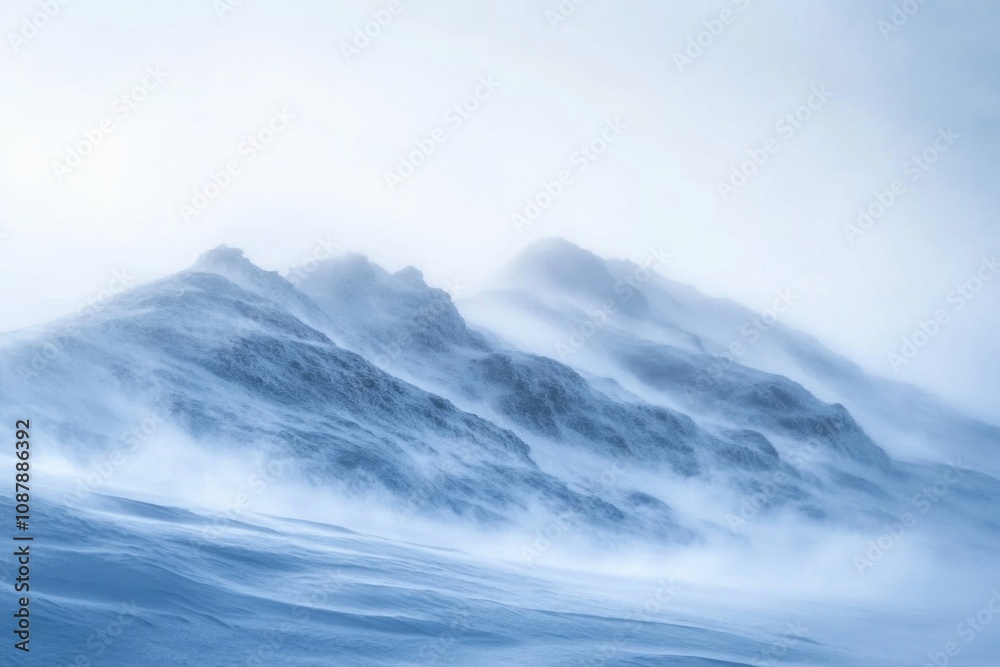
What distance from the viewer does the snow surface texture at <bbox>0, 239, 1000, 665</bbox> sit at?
59.9 feet

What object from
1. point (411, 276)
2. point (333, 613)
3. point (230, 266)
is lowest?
point (333, 613)

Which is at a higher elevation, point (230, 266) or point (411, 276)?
point (411, 276)

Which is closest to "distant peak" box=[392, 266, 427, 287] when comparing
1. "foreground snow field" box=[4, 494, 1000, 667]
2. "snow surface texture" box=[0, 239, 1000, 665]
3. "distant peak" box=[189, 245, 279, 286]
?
"snow surface texture" box=[0, 239, 1000, 665]

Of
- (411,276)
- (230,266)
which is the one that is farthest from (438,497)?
(411,276)

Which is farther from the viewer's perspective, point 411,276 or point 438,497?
point 411,276

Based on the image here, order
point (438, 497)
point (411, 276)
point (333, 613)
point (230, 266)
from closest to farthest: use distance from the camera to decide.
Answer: point (333, 613)
point (438, 497)
point (230, 266)
point (411, 276)

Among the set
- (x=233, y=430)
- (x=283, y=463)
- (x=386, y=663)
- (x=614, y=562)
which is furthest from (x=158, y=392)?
(x=386, y=663)

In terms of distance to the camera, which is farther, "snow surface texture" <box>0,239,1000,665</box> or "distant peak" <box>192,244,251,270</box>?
"distant peak" <box>192,244,251,270</box>

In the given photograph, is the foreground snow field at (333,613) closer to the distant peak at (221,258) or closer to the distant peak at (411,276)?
the distant peak at (221,258)

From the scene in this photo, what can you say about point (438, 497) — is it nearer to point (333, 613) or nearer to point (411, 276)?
point (333, 613)

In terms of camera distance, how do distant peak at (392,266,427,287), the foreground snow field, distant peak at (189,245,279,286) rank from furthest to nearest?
distant peak at (392,266,427,287) < distant peak at (189,245,279,286) < the foreground snow field

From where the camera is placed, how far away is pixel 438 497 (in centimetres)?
6078

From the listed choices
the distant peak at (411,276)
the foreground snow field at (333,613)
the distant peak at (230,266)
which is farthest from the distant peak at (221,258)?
the foreground snow field at (333,613)

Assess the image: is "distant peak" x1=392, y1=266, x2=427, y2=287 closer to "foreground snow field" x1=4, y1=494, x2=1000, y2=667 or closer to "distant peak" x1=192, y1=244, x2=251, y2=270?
"distant peak" x1=192, y1=244, x2=251, y2=270
